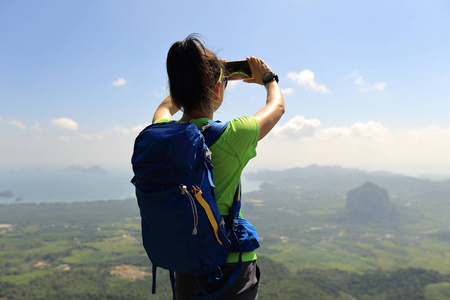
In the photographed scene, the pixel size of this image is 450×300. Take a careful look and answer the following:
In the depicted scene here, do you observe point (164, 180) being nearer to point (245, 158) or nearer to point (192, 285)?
point (245, 158)

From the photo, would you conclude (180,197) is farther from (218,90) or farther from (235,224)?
(218,90)

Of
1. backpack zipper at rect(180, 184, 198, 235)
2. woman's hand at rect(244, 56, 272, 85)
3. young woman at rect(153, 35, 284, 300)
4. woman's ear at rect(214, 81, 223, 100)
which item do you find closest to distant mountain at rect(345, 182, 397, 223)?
woman's hand at rect(244, 56, 272, 85)

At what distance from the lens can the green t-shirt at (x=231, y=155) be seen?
120 cm

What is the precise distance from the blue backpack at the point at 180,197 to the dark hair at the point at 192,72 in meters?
0.15

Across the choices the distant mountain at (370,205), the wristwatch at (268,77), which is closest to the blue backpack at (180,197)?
the wristwatch at (268,77)

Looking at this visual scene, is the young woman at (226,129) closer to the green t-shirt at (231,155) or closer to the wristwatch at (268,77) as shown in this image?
Result: the green t-shirt at (231,155)

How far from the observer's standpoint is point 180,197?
112cm

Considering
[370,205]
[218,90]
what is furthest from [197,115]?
[370,205]

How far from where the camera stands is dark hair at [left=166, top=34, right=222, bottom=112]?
124cm

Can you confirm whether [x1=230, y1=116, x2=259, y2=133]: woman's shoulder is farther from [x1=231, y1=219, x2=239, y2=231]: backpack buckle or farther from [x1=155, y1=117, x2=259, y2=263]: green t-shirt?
[x1=231, y1=219, x2=239, y2=231]: backpack buckle

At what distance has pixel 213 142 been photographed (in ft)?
3.95

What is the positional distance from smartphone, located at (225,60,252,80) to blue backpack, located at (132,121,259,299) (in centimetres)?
42

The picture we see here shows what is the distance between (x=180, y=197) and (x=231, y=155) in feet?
0.84

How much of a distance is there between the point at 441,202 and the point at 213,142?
201 metres
